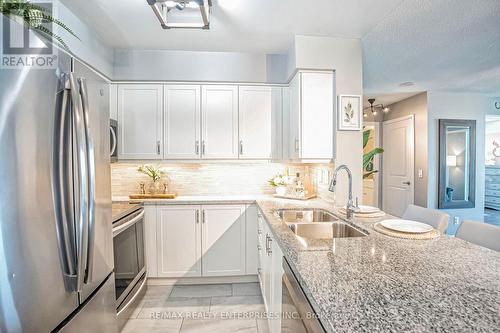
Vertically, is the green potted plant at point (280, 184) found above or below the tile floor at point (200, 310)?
above

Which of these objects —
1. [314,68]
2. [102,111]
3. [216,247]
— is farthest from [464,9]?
[216,247]

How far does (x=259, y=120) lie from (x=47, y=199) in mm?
2193

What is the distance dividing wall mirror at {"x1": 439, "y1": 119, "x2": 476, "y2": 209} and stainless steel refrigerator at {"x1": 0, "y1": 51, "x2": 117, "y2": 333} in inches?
187

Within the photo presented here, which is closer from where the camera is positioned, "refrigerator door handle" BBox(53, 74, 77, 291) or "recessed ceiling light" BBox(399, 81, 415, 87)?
"refrigerator door handle" BBox(53, 74, 77, 291)

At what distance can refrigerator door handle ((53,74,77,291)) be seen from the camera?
0.92 metres

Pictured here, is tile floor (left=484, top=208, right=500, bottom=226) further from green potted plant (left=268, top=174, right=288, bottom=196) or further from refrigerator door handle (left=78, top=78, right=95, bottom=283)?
refrigerator door handle (left=78, top=78, right=95, bottom=283)

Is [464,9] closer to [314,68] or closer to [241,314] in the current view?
[314,68]

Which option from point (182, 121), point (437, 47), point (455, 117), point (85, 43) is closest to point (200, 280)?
point (182, 121)

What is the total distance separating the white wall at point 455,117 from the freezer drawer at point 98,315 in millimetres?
4410

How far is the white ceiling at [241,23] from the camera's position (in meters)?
1.84

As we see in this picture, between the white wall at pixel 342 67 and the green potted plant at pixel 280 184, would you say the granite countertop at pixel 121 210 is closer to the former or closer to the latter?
the green potted plant at pixel 280 184

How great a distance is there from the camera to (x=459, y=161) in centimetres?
383

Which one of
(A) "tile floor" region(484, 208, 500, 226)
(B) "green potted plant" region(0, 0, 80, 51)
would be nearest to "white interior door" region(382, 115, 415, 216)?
(A) "tile floor" region(484, 208, 500, 226)

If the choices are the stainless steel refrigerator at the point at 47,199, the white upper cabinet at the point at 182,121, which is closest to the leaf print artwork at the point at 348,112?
the white upper cabinet at the point at 182,121
